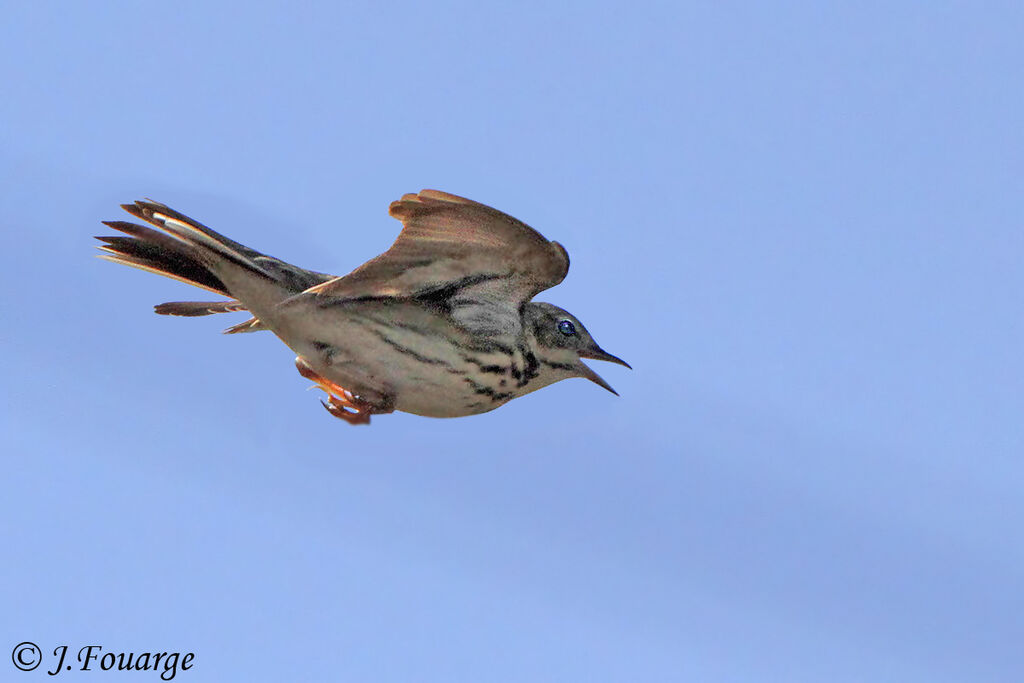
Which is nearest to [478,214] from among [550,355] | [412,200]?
[412,200]

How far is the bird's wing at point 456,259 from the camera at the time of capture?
910cm

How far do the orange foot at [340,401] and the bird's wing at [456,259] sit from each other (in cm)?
67

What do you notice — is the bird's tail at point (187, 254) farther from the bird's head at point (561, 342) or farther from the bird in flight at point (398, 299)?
the bird's head at point (561, 342)

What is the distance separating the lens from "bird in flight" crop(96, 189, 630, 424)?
9.41 meters

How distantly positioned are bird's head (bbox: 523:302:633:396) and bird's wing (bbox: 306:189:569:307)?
2.31 feet

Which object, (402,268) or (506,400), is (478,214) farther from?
(506,400)

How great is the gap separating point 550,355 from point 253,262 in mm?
2264

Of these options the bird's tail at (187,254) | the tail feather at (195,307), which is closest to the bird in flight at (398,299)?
the bird's tail at (187,254)

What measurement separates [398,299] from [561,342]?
155 centimetres

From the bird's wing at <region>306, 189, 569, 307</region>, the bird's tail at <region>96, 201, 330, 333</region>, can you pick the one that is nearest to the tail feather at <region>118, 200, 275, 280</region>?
the bird's tail at <region>96, 201, 330, 333</region>

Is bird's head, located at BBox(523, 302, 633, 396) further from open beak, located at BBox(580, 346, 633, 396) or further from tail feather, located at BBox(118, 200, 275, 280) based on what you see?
tail feather, located at BBox(118, 200, 275, 280)

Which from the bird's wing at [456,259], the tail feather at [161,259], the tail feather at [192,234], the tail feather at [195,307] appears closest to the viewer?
the bird's wing at [456,259]

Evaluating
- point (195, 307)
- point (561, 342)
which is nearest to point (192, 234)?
point (195, 307)

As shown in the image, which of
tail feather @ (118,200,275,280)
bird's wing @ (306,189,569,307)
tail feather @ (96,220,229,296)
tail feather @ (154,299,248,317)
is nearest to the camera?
bird's wing @ (306,189,569,307)
